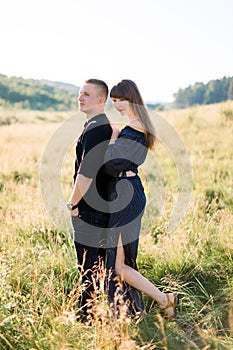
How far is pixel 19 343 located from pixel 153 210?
318 cm

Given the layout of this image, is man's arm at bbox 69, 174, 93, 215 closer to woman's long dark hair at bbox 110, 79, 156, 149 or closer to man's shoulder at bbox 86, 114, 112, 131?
man's shoulder at bbox 86, 114, 112, 131

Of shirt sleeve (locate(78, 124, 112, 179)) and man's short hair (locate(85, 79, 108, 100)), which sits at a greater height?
man's short hair (locate(85, 79, 108, 100))

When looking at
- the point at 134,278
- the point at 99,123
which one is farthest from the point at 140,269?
the point at 99,123

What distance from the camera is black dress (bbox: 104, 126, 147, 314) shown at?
3.44 metres

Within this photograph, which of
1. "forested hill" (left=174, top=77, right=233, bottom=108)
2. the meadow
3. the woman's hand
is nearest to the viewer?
the meadow

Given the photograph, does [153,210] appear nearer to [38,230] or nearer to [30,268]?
[38,230]

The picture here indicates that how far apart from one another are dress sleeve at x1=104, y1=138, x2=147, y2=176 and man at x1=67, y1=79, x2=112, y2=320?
93mm

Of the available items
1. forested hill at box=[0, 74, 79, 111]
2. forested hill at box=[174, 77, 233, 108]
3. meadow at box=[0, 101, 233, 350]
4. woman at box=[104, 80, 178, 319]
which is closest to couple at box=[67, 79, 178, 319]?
woman at box=[104, 80, 178, 319]

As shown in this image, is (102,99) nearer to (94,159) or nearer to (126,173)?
(94,159)

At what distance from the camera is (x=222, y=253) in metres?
4.45

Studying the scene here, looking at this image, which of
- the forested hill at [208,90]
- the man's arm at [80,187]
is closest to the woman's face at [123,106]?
the man's arm at [80,187]

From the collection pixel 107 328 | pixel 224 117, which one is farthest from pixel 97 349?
pixel 224 117

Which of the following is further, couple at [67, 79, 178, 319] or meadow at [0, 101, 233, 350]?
couple at [67, 79, 178, 319]

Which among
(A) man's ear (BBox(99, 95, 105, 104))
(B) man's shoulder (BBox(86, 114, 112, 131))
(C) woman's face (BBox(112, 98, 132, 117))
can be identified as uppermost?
(A) man's ear (BBox(99, 95, 105, 104))
